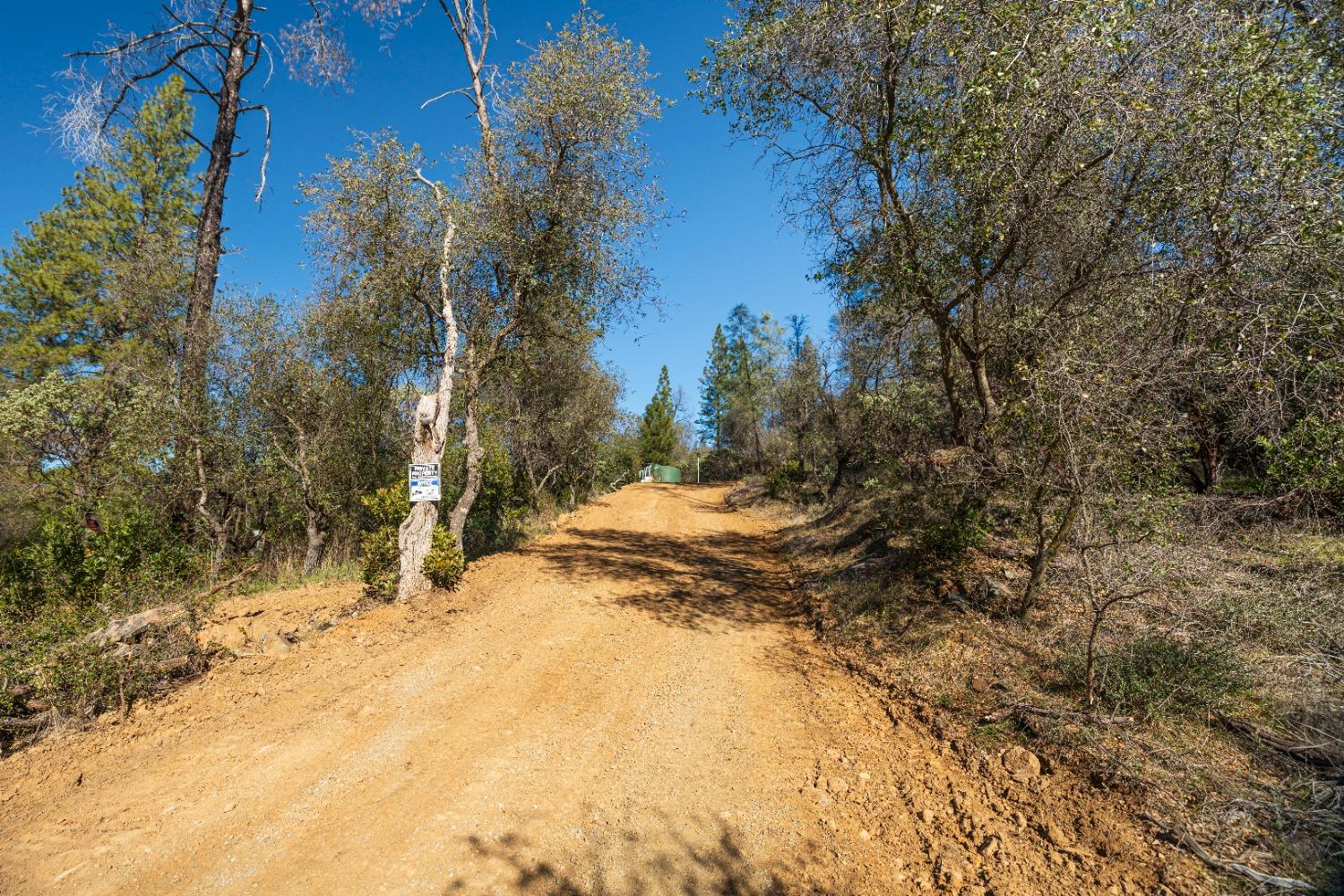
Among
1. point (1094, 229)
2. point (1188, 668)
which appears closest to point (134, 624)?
point (1188, 668)

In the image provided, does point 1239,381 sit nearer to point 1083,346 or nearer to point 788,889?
point 1083,346

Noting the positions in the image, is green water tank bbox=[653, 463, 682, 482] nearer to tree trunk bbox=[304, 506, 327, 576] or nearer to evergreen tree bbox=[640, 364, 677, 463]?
evergreen tree bbox=[640, 364, 677, 463]

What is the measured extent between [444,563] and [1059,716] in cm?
781

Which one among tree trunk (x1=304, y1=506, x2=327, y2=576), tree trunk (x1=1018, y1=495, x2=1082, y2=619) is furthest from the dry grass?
tree trunk (x1=304, y1=506, x2=327, y2=576)

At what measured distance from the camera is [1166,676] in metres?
4.32

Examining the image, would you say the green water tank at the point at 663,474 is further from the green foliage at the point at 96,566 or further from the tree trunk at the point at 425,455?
the green foliage at the point at 96,566

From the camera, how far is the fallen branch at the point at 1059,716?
4.05 m

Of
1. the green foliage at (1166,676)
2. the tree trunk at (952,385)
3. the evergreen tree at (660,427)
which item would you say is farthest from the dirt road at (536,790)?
the evergreen tree at (660,427)

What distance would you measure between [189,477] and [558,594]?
26.1 feet

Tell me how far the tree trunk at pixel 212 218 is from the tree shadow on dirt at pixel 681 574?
7.35 meters

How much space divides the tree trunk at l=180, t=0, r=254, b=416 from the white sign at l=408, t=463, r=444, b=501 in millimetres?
A: 5693

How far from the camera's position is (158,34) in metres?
9.77

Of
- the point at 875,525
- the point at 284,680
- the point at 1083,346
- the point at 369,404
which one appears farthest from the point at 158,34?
the point at 875,525

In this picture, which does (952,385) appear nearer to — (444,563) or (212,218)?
(444,563)
